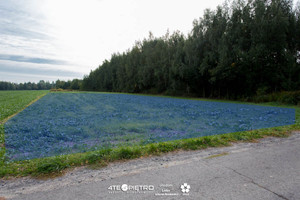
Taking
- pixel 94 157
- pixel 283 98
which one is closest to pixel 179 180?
pixel 94 157

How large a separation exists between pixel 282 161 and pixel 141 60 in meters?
51.1

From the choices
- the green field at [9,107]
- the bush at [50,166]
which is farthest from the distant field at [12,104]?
the bush at [50,166]

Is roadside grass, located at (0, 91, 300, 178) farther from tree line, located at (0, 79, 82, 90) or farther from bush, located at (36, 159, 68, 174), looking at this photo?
tree line, located at (0, 79, 82, 90)

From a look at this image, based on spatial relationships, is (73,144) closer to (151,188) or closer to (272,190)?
(151,188)

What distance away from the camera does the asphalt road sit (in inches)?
107

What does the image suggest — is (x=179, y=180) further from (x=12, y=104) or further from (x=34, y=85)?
(x=34, y=85)

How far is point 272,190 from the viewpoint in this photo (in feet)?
9.18

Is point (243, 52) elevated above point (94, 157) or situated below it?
above

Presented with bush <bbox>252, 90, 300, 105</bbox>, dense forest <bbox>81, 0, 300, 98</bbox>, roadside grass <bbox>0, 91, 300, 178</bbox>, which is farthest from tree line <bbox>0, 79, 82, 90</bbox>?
roadside grass <bbox>0, 91, 300, 178</bbox>

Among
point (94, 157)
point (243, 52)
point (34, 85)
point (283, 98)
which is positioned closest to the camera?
point (94, 157)

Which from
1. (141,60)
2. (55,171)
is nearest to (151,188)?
(55,171)

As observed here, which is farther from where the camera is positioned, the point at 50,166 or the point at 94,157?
the point at 94,157

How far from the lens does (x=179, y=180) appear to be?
3.10m

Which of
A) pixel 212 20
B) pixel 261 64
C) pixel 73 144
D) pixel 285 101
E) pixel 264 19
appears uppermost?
pixel 212 20
